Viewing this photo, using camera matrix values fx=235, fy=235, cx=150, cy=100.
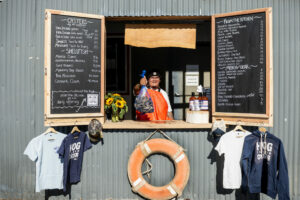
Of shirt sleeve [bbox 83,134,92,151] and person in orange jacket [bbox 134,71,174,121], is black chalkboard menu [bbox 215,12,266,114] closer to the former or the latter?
person in orange jacket [bbox 134,71,174,121]

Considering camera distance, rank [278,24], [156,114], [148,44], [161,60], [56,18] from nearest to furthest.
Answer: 1. [56,18]
2. [278,24]
3. [148,44]
4. [156,114]
5. [161,60]

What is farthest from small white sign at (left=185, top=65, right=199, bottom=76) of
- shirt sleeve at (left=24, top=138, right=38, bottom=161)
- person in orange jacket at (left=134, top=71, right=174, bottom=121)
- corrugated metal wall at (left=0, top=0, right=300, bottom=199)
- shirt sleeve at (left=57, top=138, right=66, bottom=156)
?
shirt sleeve at (left=24, top=138, right=38, bottom=161)

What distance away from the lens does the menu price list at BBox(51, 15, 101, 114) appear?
3.29 metres

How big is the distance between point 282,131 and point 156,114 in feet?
6.53

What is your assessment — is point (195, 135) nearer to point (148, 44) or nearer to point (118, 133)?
point (118, 133)

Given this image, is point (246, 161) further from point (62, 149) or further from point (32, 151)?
point (32, 151)

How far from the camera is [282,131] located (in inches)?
139

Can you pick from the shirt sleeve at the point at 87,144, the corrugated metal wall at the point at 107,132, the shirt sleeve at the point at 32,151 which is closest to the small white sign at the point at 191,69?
the corrugated metal wall at the point at 107,132

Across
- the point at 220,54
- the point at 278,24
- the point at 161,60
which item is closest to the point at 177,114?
the point at 161,60

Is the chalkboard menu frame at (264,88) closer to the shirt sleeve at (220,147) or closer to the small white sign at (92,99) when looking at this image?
the shirt sleeve at (220,147)

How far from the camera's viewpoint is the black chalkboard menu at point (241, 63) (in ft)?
10.5

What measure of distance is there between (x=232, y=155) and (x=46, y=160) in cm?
261

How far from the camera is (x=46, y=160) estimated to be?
3.33 metres

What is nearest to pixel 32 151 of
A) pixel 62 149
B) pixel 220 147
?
pixel 62 149
